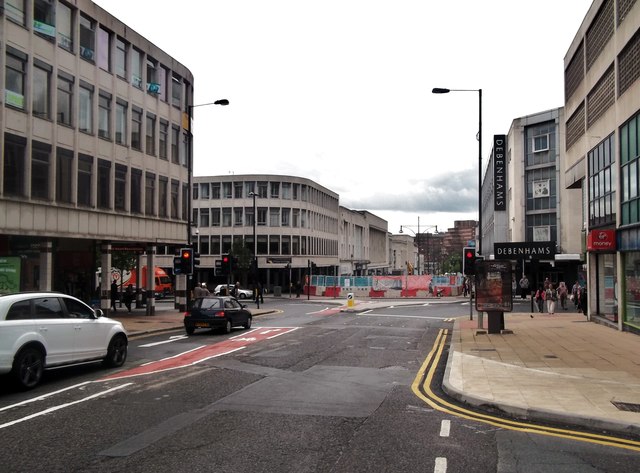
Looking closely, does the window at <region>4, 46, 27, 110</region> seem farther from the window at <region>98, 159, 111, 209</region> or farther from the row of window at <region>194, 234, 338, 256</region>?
the row of window at <region>194, 234, 338, 256</region>

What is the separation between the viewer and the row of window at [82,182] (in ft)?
72.7

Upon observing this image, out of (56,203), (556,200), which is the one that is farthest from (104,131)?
(556,200)

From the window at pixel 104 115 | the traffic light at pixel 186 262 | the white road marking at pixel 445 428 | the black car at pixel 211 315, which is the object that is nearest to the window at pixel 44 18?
the window at pixel 104 115

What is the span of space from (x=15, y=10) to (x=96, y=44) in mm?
4912

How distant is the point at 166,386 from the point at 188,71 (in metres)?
28.0

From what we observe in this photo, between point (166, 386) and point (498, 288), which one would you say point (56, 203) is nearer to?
point (166, 386)

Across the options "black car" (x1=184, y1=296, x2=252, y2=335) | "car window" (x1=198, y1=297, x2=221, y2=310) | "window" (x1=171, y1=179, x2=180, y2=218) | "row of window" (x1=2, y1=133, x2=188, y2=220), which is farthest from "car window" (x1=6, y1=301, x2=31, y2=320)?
"window" (x1=171, y1=179, x2=180, y2=218)

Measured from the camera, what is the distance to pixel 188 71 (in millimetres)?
35375

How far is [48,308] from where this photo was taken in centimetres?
1147

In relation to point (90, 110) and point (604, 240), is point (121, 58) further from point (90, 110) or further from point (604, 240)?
point (604, 240)

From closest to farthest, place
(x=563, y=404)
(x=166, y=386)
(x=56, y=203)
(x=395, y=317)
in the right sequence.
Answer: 1. (x=563, y=404)
2. (x=166, y=386)
3. (x=56, y=203)
4. (x=395, y=317)

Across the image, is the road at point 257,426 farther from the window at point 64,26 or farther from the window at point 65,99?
the window at point 64,26

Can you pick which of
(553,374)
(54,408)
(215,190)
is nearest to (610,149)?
(553,374)

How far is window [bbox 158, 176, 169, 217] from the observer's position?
3234 cm
